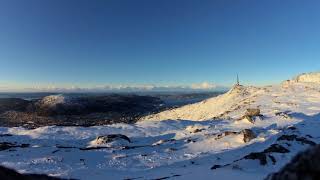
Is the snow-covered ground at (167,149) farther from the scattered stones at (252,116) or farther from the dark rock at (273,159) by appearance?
the scattered stones at (252,116)

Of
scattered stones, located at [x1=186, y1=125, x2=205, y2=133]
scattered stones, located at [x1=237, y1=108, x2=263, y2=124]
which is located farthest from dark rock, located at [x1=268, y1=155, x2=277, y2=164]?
scattered stones, located at [x1=237, y1=108, x2=263, y2=124]

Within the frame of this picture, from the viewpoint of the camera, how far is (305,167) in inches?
231

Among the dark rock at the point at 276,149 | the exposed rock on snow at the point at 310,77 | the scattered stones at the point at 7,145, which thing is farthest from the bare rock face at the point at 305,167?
the exposed rock on snow at the point at 310,77

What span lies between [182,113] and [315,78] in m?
44.8

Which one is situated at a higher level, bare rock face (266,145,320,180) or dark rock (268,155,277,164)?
bare rock face (266,145,320,180)

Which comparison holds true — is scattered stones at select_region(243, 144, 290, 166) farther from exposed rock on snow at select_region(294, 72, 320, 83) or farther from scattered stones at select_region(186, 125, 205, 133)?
exposed rock on snow at select_region(294, 72, 320, 83)

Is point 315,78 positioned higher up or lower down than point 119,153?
higher up

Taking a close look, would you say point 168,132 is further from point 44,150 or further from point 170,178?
point 170,178

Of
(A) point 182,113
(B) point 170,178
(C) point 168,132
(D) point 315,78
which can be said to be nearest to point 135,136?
(C) point 168,132

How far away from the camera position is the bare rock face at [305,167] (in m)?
5.71

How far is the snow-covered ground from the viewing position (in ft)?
79.1

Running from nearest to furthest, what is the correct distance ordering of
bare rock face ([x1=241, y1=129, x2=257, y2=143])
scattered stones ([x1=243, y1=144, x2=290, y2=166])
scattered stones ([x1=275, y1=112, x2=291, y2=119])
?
scattered stones ([x1=243, y1=144, x2=290, y2=166]), bare rock face ([x1=241, y1=129, x2=257, y2=143]), scattered stones ([x1=275, y1=112, x2=291, y2=119])

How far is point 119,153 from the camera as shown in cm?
3331

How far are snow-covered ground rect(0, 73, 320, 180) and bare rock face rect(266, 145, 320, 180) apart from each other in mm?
14425
